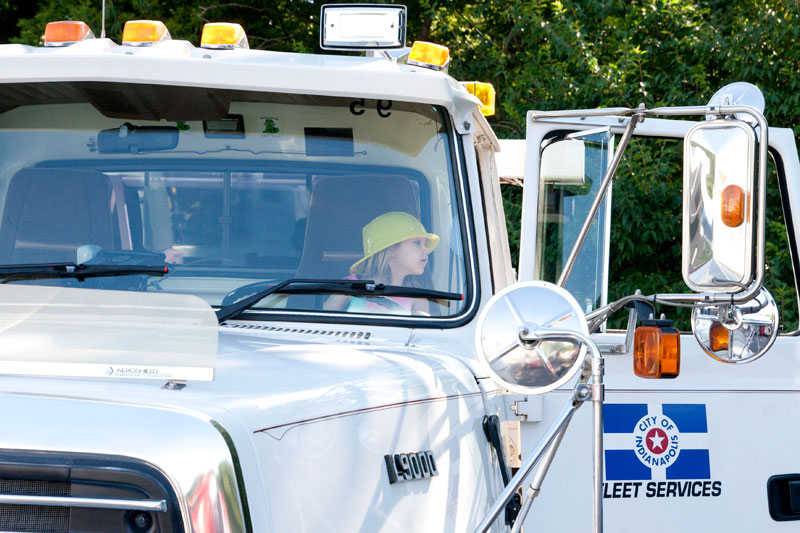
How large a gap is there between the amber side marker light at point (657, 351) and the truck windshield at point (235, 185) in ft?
1.63

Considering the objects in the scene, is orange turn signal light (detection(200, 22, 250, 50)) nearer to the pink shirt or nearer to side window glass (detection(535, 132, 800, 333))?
the pink shirt

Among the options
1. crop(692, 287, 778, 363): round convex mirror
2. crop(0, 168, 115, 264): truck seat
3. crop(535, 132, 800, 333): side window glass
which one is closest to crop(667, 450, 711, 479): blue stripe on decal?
crop(692, 287, 778, 363): round convex mirror

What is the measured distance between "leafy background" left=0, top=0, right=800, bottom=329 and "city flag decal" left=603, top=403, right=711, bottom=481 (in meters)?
4.30

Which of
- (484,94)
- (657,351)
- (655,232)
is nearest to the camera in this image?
(657,351)

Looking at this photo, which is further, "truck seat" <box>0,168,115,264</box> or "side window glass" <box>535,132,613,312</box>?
"side window glass" <box>535,132,613,312</box>

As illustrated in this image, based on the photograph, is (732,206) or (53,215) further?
(53,215)

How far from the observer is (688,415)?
3420 mm

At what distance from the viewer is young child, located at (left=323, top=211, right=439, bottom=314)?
2854 mm

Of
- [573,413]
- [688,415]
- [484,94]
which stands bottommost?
[688,415]

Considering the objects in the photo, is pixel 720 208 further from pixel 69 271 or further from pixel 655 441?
pixel 69 271

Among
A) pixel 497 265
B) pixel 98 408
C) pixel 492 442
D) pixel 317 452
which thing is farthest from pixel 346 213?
pixel 98 408

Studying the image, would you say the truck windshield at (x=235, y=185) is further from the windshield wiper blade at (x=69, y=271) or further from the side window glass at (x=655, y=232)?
the side window glass at (x=655, y=232)

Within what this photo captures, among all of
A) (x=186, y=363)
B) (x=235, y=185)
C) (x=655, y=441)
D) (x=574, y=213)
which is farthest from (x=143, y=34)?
(x=655, y=441)

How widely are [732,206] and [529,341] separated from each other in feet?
1.94
